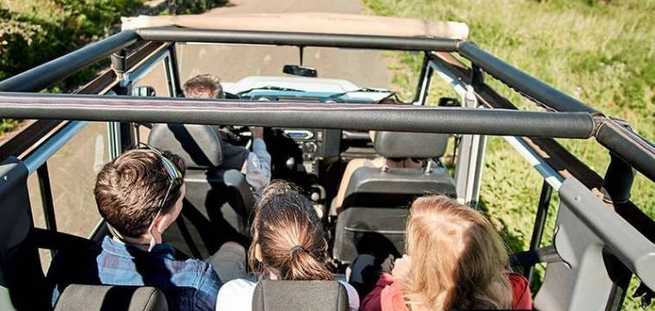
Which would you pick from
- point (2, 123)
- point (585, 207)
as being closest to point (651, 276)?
point (585, 207)

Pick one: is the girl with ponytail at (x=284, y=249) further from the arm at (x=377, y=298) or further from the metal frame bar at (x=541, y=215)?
the metal frame bar at (x=541, y=215)

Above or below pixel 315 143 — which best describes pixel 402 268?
above

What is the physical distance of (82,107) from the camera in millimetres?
1271

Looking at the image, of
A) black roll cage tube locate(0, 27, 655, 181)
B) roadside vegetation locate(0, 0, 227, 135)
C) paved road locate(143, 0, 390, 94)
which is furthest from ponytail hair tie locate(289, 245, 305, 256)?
paved road locate(143, 0, 390, 94)

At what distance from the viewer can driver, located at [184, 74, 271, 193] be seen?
3.21 meters

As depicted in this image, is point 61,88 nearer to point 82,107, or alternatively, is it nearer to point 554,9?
point 82,107

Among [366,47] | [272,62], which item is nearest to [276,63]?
[272,62]

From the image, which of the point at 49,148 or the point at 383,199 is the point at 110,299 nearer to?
the point at 49,148

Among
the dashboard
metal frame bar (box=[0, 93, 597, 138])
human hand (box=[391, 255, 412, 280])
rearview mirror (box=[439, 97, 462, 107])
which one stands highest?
metal frame bar (box=[0, 93, 597, 138])

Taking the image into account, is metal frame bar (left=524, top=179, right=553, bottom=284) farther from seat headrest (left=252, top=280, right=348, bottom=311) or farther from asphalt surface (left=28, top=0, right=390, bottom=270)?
asphalt surface (left=28, top=0, right=390, bottom=270)

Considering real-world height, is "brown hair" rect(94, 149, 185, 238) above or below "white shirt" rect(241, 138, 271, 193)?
above

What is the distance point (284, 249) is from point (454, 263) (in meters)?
0.59

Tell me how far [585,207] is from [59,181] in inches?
132

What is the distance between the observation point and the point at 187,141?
8.77 feet
